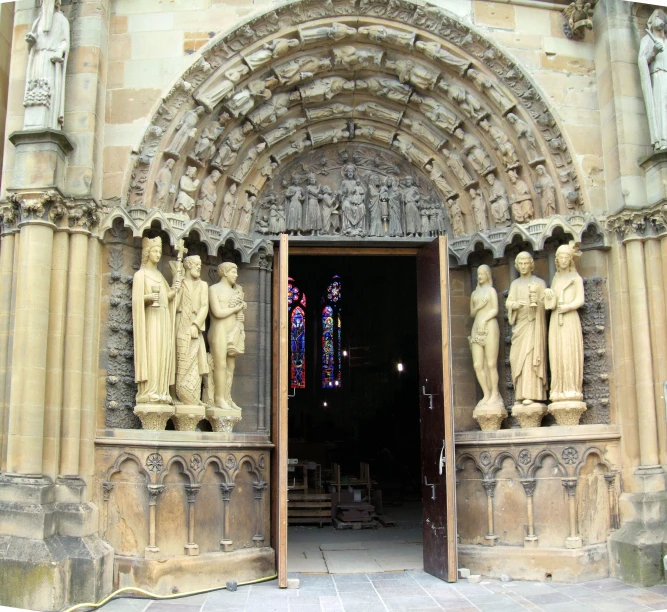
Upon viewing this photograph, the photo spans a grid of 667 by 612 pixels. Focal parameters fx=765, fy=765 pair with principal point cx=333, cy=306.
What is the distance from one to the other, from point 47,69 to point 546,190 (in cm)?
531

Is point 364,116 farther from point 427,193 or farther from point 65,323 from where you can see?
point 65,323

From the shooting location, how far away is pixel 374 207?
911 centimetres

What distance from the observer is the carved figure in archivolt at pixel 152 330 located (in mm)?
A: 7430

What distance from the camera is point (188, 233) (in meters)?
8.08

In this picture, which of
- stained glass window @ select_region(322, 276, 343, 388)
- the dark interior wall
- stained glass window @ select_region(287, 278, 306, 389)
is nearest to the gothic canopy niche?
the dark interior wall

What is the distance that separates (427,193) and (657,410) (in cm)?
358

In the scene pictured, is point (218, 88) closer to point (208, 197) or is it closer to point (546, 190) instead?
point (208, 197)

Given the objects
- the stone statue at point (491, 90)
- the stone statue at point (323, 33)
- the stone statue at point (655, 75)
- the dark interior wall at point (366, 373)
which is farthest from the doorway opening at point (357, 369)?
the stone statue at point (655, 75)

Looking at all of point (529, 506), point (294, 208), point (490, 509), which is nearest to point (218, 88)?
point (294, 208)

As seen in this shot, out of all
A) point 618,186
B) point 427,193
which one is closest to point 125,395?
point 427,193

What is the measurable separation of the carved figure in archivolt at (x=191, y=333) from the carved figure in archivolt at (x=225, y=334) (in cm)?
15

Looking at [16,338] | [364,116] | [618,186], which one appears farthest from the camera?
[364,116]

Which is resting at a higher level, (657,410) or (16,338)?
(16,338)

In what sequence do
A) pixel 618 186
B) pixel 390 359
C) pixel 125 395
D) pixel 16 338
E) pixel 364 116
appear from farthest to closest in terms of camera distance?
pixel 390 359 → pixel 364 116 → pixel 618 186 → pixel 125 395 → pixel 16 338
